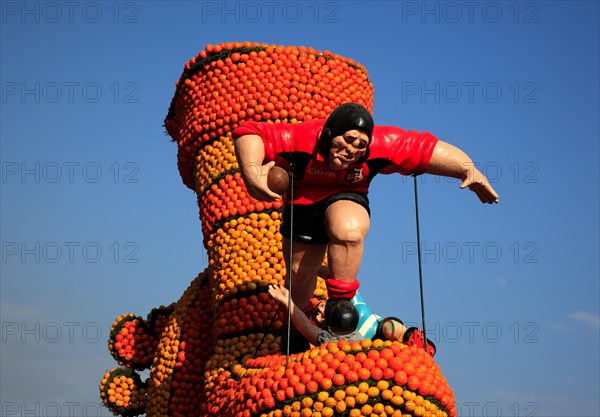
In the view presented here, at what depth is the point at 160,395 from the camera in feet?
22.4

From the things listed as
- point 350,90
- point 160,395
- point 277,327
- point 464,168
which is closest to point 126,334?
point 160,395

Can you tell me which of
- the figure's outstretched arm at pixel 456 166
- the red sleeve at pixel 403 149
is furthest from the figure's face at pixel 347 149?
the figure's outstretched arm at pixel 456 166

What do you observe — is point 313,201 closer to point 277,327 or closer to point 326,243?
point 326,243

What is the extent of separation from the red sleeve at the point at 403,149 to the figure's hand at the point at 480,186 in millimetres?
256

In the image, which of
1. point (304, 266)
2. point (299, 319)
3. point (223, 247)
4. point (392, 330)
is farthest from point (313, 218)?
point (223, 247)

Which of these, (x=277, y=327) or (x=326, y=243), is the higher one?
(x=326, y=243)

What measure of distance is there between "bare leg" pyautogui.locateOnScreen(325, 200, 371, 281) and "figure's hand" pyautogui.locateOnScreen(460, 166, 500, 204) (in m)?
0.67

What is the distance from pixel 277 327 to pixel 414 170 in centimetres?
154

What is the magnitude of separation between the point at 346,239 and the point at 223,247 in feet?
6.34

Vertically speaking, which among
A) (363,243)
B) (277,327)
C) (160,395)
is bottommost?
(160,395)

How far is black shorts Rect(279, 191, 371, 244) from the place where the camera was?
16.1ft

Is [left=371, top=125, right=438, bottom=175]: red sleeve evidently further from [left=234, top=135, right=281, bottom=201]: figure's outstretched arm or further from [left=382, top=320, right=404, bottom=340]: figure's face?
[left=382, top=320, right=404, bottom=340]: figure's face

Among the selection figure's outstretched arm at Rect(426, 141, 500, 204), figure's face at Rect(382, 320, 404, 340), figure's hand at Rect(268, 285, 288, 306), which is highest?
figure's outstretched arm at Rect(426, 141, 500, 204)

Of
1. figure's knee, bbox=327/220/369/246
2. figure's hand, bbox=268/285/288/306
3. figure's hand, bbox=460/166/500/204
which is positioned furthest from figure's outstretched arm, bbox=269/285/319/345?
figure's hand, bbox=460/166/500/204
